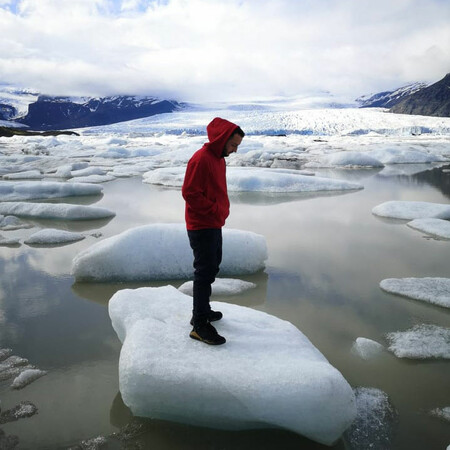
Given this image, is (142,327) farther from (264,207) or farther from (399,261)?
(264,207)

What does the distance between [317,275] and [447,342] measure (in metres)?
1.27

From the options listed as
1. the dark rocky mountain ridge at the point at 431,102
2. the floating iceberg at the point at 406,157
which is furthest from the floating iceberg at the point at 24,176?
the dark rocky mountain ridge at the point at 431,102

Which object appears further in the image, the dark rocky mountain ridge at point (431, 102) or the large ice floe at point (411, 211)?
the dark rocky mountain ridge at point (431, 102)

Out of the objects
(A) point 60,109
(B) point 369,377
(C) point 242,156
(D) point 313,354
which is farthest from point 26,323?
(A) point 60,109

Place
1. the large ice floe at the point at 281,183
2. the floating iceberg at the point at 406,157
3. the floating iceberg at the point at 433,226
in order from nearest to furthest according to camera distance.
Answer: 1. the floating iceberg at the point at 433,226
2. the large ice floe at the point at 281,183
3. the floating iceberg at the point at 406,157

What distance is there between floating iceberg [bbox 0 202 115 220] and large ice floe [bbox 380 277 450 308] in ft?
14.5

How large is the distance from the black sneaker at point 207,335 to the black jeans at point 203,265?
31mm

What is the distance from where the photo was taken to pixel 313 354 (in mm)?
1896

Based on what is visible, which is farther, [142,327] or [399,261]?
[399,261]

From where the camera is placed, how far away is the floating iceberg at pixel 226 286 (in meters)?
3.14

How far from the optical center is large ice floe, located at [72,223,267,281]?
134 inches

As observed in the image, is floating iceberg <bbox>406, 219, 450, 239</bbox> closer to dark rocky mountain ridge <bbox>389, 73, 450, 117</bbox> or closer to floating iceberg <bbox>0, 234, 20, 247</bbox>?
floating iceberg <bbox>0, 234, 20, 247</bbox>

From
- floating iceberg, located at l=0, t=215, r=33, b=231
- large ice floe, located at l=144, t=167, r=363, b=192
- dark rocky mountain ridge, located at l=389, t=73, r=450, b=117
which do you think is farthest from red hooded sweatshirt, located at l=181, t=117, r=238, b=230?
dark rocky mountain ridge, located at l=389, t=73, r=450, b=117

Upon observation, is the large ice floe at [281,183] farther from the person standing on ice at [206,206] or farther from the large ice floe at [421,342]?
the person standing on ice at [206,206]
